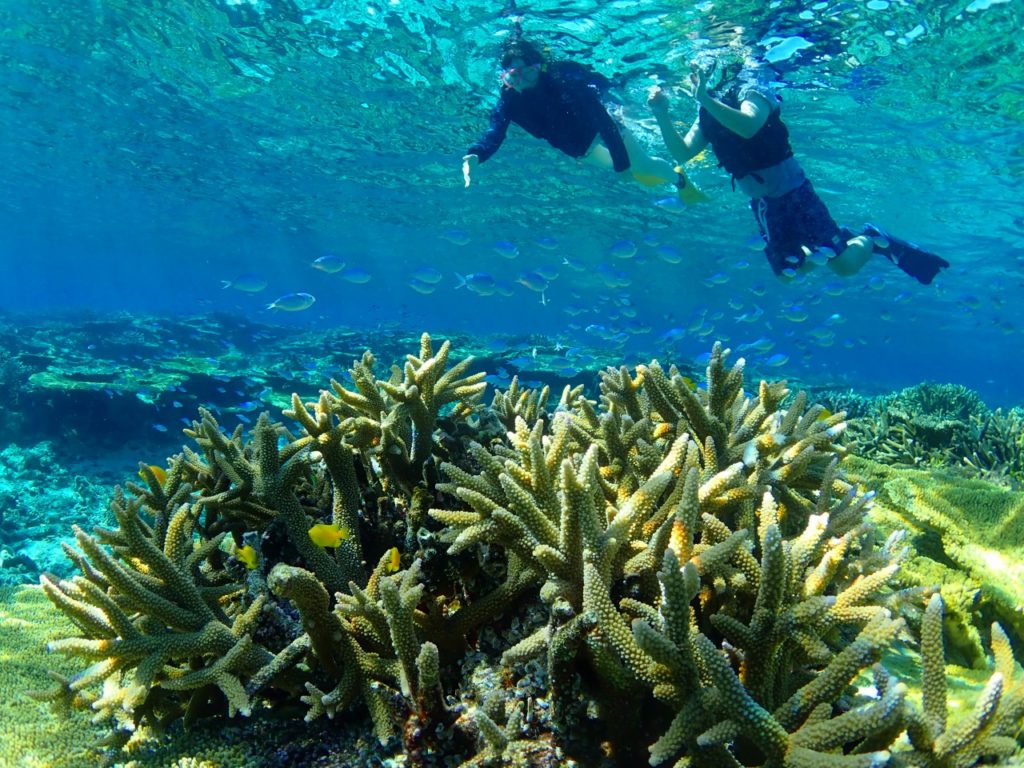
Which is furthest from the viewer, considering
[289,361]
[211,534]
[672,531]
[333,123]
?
[333,123]

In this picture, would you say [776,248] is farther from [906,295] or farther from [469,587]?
[906,295]

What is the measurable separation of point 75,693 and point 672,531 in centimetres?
321

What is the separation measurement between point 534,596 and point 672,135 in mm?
8961

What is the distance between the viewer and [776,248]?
34.6ft

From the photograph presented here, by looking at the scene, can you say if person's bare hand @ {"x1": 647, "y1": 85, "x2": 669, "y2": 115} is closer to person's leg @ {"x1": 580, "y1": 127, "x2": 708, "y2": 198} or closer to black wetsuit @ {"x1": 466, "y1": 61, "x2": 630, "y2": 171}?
person's leg @ {"x1": 580, "y1": 127, "x2": 708, "y2": 198}

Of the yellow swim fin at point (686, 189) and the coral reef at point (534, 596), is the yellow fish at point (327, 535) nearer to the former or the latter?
the coral reef at point (534, 596)

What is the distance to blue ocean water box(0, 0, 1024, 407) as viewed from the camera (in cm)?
1464

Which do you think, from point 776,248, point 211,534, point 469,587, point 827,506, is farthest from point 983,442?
point 211,534

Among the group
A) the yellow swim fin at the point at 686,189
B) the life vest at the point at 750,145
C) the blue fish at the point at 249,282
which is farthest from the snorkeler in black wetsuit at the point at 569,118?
the blue fish at the point at 249,282

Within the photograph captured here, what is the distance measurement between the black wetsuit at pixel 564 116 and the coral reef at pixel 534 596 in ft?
26.7

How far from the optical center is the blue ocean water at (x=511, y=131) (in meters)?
14.6

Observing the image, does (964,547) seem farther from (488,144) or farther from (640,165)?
(640,165)

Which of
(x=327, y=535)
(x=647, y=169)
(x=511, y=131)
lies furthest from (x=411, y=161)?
(x=327, y=535)

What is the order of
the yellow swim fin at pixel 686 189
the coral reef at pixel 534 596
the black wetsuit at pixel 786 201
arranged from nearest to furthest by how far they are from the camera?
1. the coral reef at pixel 534 596
2. the black wetsuit at pixel 786 201
3. the yellow swim fin at pixel 686 189
